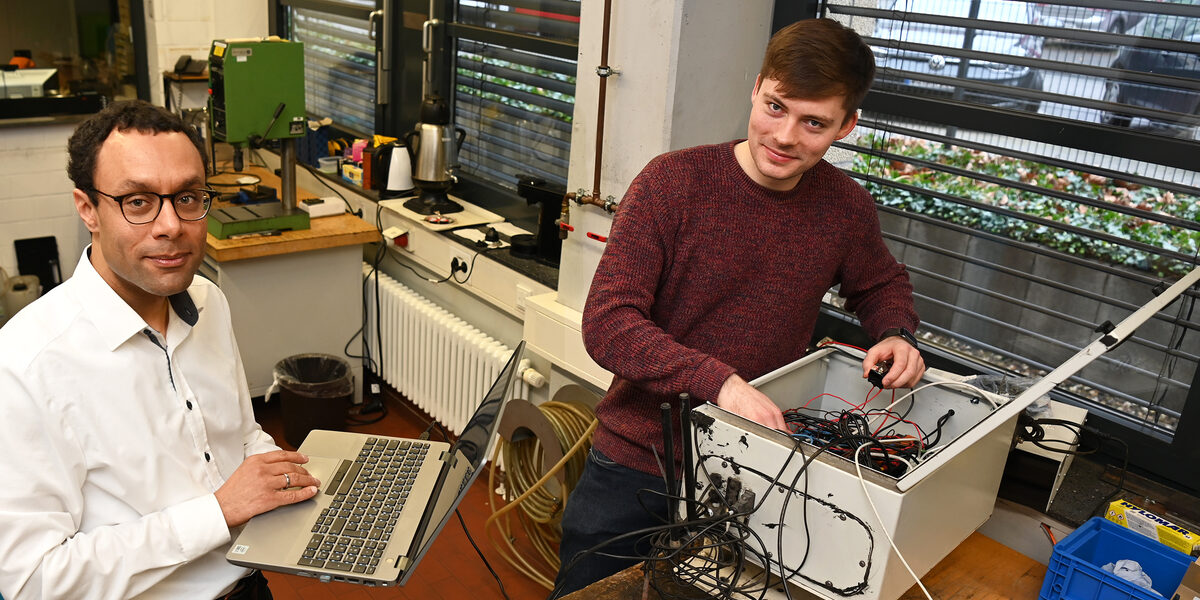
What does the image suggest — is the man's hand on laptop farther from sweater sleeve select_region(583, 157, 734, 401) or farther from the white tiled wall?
the white tiled wall

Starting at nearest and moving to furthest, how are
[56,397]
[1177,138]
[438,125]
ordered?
1. [56,397]
2. [1177,138]
3. [438,125]

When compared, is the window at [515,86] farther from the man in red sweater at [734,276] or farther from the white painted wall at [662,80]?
the man in red sweater at [734,276]

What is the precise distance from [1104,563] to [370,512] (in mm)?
1253

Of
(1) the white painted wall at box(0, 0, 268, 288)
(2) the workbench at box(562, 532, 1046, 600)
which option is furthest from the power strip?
(2) the workbench at box(562, 532, 1046, 600)

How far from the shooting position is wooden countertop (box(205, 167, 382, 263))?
3.17m

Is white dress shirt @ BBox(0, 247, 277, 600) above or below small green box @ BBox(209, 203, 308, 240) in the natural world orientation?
above

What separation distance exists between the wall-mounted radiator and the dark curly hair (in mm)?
1754

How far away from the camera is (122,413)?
1.36 metres

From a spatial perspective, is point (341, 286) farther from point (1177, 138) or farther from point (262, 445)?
point (1177, 138)

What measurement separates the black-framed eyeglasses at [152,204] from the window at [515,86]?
1.92 meters

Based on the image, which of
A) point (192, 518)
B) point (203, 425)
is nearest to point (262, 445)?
point (203, 425)

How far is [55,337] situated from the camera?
1.30 meters

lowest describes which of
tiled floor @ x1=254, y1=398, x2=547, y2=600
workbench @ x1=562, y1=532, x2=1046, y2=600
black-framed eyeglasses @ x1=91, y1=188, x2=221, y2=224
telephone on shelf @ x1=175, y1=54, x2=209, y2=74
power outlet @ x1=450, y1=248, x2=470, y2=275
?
tiled floor @ x1=254, y1=398, x2=547, y2=600

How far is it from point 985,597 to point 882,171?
3.90ft
